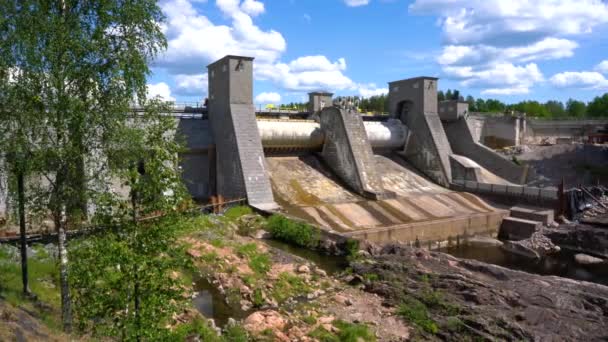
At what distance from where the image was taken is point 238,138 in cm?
2048

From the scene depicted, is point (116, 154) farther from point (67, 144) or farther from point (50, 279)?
point (50, 279)

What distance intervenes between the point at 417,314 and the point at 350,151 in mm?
13861

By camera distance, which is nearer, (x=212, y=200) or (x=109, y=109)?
(x=109, y=109)

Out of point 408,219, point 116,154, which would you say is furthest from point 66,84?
point 408,219

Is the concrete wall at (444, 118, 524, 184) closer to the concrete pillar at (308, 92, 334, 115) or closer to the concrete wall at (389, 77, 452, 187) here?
the concrete wall at (389, 77, 452, 187)

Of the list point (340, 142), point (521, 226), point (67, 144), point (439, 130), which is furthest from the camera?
point (439, 130)

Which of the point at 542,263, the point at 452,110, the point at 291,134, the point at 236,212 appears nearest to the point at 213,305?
A: the point at 236,212

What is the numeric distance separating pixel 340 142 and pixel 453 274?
12.6m

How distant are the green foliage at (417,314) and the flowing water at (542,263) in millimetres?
8228

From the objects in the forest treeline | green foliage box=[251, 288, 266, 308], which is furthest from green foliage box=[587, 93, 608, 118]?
green foliage box=[251, 288, 266, 308]

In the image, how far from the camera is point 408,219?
20375mm

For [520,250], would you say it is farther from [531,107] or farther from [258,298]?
[531,107]

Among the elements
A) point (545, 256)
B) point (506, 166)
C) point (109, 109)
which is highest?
point (109, 109)

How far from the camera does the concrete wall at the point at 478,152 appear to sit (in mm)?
28625
